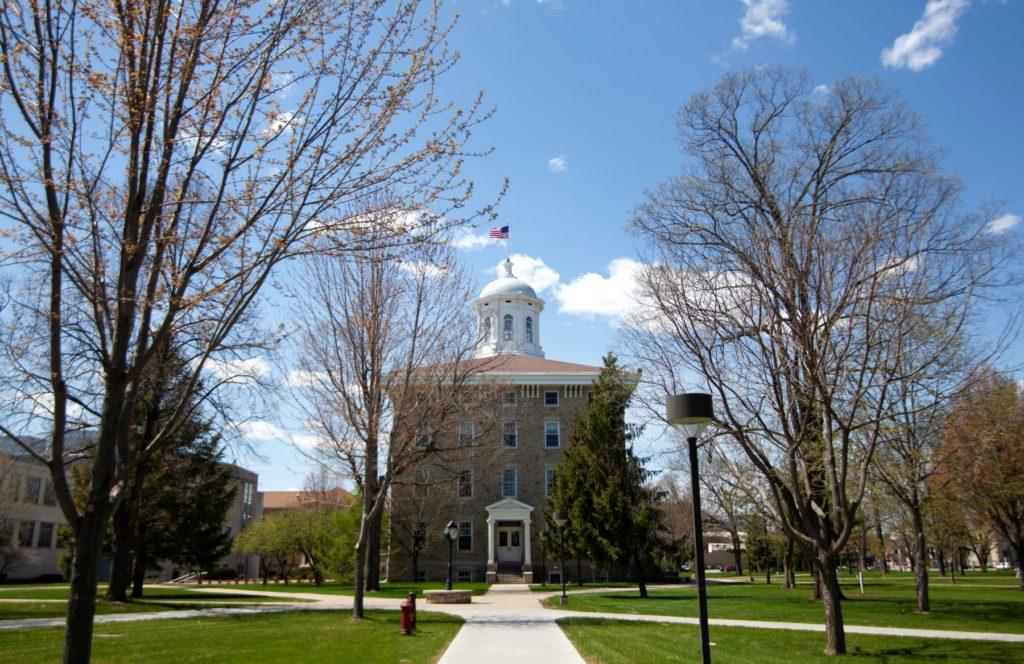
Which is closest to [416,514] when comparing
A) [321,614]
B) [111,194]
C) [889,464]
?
[321,614]

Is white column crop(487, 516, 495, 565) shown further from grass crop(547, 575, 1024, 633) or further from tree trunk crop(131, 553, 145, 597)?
tree trunk crop(131, 553, 145, 597)

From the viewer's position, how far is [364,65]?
19.0ft

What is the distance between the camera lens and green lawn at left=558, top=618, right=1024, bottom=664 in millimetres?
10734

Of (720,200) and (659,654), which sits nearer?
(659,654)

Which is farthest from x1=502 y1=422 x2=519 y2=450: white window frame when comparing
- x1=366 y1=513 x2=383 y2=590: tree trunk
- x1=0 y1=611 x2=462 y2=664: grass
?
x1=0 y1=611 x2=462 y2=664: grass

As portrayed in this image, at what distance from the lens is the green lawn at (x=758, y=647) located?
10734 millimetres

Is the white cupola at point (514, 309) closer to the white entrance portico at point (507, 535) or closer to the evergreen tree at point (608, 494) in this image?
the white entrance portico at point (507, 535)

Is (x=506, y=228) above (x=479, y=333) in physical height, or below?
above

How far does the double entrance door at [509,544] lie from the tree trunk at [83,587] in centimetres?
3467

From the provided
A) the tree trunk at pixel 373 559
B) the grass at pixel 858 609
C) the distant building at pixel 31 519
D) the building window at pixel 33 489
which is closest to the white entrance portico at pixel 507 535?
the tree trunk at pixel 373 559

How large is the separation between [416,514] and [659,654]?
90.0ft

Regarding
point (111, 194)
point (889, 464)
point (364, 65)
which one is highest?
point (364, 65)

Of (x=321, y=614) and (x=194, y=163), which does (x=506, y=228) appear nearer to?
(x=321, y=614)

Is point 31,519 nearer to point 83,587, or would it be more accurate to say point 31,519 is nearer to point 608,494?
point 608,494
